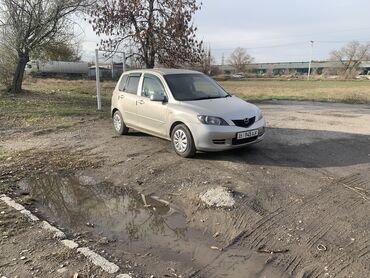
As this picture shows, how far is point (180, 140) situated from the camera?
25.0 feet

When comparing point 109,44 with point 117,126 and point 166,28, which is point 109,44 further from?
point 117,126

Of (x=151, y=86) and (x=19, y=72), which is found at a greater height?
(x=151, y=86)

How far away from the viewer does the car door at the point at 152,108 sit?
8.13m

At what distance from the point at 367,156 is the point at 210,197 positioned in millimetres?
3899

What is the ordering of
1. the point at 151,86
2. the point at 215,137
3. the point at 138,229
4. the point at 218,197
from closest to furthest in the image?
the point at 138,229, the point at 218,197, the point at 215,137, the point at 151,86

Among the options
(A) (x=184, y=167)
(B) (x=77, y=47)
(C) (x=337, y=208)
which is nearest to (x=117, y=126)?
(A) (x=184, y=167)

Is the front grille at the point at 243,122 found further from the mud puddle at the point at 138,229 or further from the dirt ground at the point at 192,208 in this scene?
the mud puddle at the point at 138,229

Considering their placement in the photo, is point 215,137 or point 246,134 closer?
point 215,137

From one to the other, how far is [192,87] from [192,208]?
365cm

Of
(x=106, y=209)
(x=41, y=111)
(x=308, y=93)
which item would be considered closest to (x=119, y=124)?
(x=106, y=209)

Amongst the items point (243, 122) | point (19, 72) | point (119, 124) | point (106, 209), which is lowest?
point (106, 209)

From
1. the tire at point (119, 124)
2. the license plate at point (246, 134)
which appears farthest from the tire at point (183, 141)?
the tire at point (119, 124)

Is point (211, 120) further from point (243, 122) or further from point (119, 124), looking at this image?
point (119, 124)

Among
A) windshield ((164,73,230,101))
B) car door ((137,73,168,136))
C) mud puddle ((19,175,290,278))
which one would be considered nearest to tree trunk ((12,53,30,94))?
car door ((137,73,168,136))
